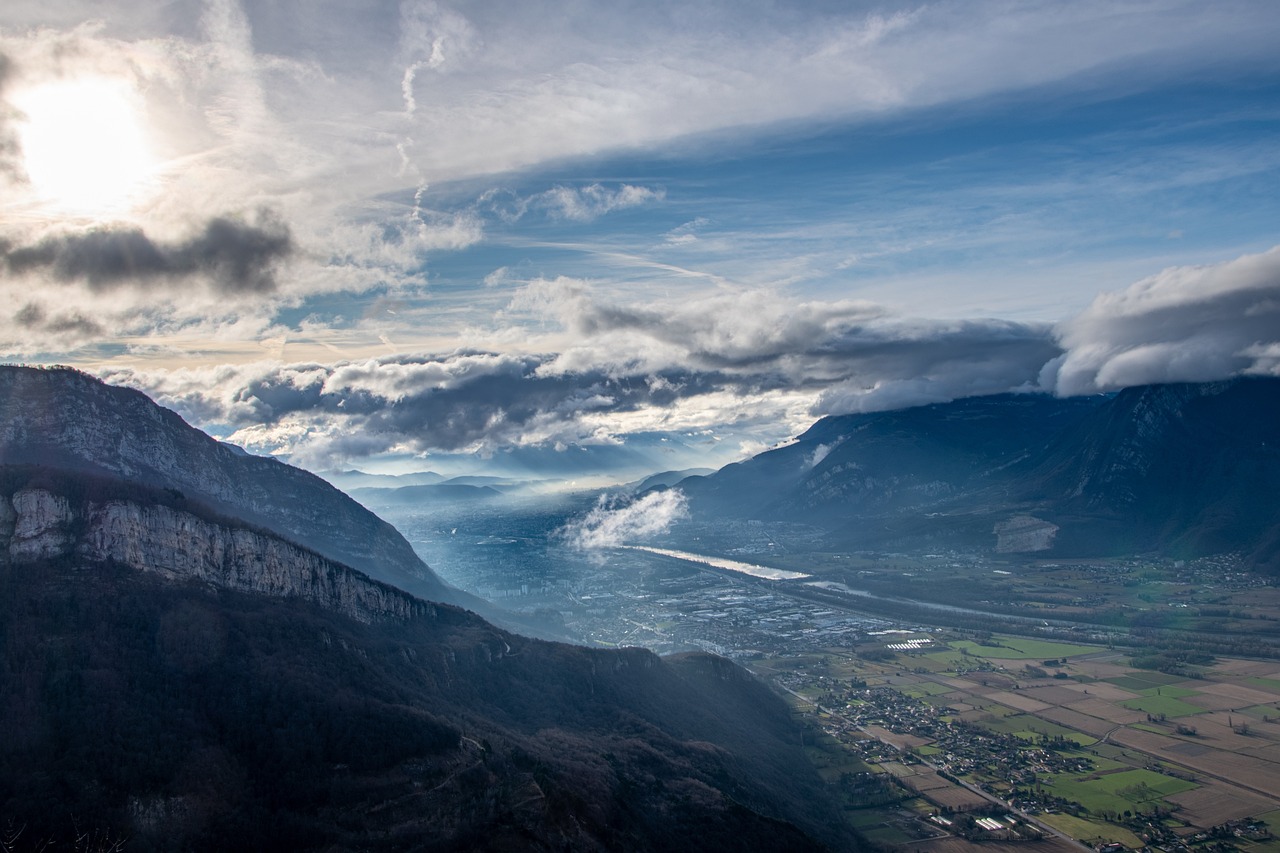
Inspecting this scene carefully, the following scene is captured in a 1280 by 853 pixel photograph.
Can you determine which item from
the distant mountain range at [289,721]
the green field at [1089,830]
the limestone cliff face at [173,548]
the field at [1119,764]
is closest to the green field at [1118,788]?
the field at [1119,764]

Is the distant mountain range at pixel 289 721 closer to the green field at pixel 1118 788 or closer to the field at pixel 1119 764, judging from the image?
the field at pixel 1119 764

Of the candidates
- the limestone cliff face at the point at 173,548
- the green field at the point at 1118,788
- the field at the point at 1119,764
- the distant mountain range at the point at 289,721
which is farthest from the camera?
the green field at the point at 1118,788

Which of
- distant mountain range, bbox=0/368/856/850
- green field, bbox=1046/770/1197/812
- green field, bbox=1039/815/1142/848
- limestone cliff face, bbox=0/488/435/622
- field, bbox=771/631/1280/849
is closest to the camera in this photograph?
distant mountain range, bbox=0/368/856/850

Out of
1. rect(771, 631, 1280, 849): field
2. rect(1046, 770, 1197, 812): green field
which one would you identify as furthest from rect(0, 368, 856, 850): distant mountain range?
rect(1046, 770, 1197, 812): green field

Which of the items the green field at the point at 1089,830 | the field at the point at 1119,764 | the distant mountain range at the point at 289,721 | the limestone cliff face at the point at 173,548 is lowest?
the field at the point at 1119,764

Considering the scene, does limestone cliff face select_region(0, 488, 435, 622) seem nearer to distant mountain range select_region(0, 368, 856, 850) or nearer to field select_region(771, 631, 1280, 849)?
distant mountain range select_region(0, 368, 856, 850)

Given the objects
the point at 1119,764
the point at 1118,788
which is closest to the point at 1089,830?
the point at 1118,788

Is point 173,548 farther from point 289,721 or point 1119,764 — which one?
point 1119,764
